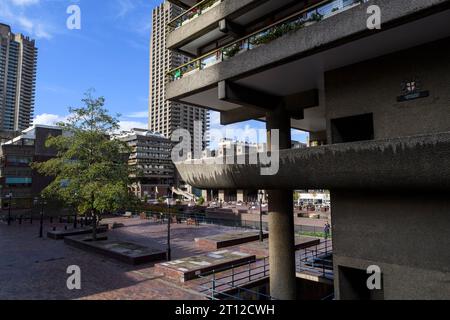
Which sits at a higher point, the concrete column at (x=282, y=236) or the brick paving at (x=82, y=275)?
the concrete column at (x=282, y=236)

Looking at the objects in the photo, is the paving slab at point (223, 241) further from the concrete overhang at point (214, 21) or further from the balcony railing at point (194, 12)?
the balcony railing at point (194, 12)

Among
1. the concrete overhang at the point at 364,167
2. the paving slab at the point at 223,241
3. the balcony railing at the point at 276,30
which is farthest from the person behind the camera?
the paving slab at the point at 223,241

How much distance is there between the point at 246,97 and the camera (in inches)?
442

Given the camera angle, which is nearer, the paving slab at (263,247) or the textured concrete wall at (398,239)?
the textured concrete wall at (398,239)

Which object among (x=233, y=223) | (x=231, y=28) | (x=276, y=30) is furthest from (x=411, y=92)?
(x=233, y=223)

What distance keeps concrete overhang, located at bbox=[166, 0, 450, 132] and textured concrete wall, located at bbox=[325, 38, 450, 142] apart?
0.29 meters

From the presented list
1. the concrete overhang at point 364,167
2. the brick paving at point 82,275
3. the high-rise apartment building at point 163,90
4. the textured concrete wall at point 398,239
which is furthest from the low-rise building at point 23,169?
the high-rise apartment building at point 163,90

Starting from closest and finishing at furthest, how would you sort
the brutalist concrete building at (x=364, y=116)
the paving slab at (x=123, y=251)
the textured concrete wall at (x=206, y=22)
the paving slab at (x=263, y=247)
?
the brutalist concrete building at (x=364, y=116) → the textured concrete wall at (x=206, y=22) → the paving slab at (x=123, y=251) → the paving slab at (x=263, y=247)

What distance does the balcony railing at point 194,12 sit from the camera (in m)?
11.9

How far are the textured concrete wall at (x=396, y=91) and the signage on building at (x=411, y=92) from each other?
77mm

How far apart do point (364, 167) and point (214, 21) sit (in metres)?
7.65
